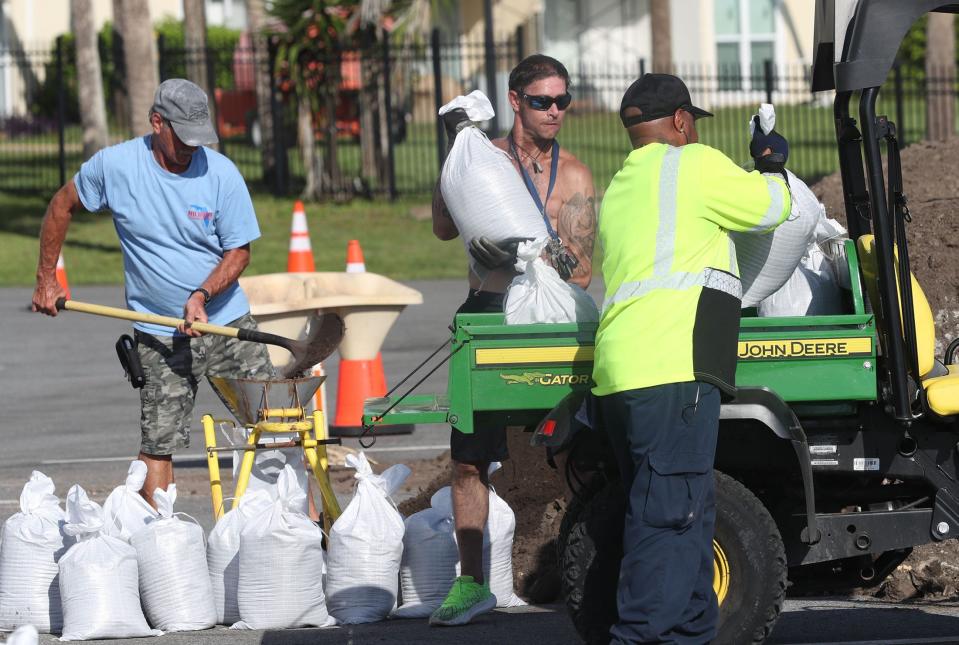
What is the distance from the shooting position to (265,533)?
19.4 feet

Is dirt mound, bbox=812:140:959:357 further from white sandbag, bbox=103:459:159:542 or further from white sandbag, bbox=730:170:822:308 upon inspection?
white sandbag, bbox=103:459:159:542

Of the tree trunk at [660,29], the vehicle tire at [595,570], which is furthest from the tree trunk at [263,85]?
the vehicle tire at [595,570]

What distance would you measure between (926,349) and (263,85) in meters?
20.2

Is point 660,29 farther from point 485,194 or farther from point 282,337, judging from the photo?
point 485,194

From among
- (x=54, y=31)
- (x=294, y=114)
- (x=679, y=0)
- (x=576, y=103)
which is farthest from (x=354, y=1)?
(x=54, y=31)

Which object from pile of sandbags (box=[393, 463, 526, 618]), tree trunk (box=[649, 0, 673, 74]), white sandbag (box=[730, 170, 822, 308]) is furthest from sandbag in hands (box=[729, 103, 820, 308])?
tree trunk (box=[649, 0, 673, 74])

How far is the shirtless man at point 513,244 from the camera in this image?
6004 millimetres

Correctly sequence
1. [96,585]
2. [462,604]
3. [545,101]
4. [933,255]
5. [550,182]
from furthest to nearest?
1. [933,255]
2. [550,182]
3. [545,101]
4. [462,604]
5. [96,585]

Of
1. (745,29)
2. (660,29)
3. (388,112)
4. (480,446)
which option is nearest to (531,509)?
(480,446)

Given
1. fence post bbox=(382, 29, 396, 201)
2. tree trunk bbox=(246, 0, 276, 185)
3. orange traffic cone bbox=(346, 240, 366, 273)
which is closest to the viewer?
orange traffic cone bbox=(346, 240, 366, 273)

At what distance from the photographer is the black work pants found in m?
4.90

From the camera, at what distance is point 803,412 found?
17.5 feet

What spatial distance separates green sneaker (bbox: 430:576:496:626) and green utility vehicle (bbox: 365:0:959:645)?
0.73 m

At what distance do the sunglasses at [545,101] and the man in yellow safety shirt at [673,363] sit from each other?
3.62 feet
